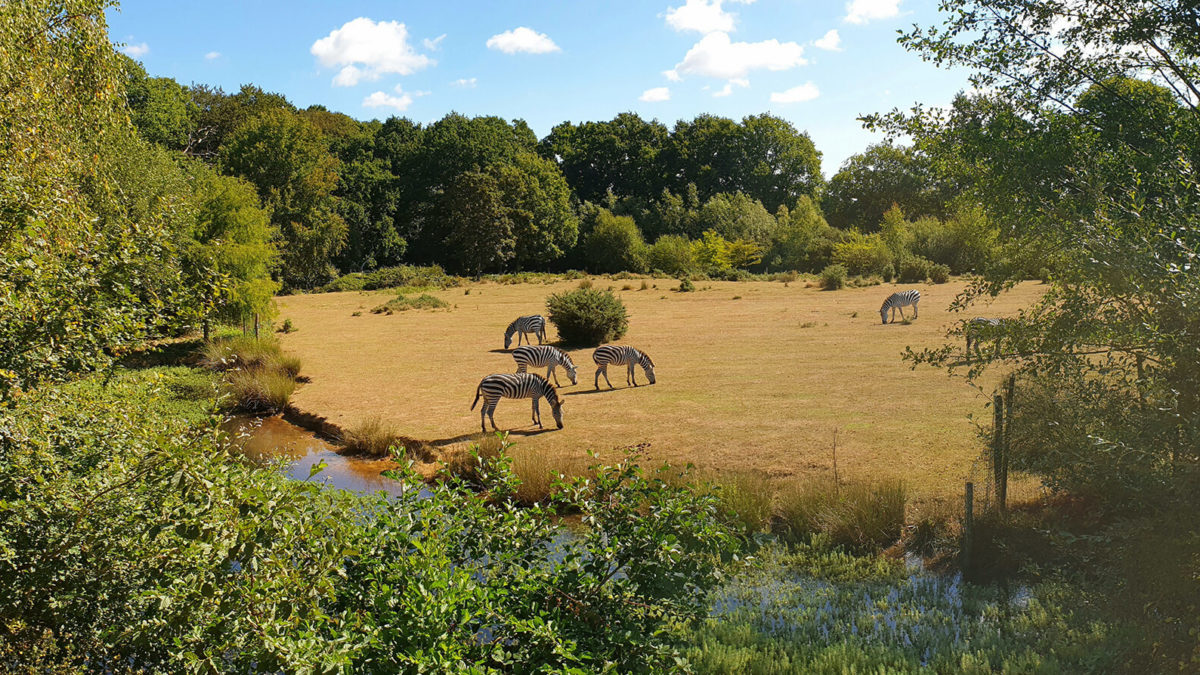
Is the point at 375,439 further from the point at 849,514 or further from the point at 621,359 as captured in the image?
the point at 849,514

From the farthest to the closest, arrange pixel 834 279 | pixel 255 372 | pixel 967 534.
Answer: pixel 834 279, pixel 255 372, pixel 967 534

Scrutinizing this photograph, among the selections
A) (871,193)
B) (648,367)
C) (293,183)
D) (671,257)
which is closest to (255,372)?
(648,367)

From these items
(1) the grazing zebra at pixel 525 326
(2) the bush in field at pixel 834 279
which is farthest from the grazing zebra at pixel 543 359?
(2) the bush in field at pixel 834 279

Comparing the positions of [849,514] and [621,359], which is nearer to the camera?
[849,514]

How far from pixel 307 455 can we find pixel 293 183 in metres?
43.8

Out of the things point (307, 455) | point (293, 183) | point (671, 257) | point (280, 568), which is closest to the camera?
point (280, 568)

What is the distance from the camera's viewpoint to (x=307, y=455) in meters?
15.8

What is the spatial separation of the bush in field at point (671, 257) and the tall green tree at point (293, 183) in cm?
2549

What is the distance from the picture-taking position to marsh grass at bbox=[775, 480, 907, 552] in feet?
32.6

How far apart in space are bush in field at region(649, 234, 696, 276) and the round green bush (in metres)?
36.4

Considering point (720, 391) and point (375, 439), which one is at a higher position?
point (720, 391)

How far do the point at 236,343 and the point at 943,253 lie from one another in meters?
52.0

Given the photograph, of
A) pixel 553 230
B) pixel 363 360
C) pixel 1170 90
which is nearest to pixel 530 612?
pixel 1170 90

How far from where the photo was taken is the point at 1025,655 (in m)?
6.78
